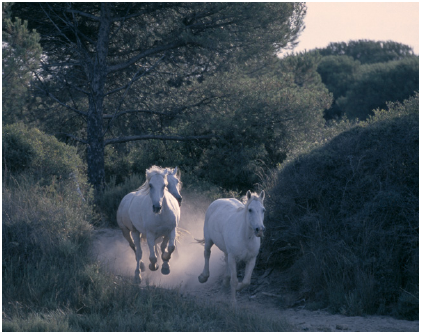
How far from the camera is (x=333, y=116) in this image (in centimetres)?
4222

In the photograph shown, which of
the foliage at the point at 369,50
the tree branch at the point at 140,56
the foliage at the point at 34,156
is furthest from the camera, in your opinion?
the foliage at the point at 369,50

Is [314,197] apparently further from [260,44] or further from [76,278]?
[260,44]

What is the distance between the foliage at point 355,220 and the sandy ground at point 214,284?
0.38 meters

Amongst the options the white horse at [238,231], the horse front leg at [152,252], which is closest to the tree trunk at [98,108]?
the horse front leg at [152,252]

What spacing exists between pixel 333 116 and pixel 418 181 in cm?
3538

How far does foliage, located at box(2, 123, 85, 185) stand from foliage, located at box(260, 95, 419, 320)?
5.85m

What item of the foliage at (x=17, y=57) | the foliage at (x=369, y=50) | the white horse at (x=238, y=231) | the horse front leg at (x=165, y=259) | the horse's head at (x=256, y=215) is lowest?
the horse front leg at (x=165, y=259)

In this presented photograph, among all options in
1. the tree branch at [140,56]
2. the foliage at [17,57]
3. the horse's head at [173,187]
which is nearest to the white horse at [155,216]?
the horse's head at [173,187]

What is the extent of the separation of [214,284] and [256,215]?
3495mm

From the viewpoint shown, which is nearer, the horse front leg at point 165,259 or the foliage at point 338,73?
the horse front leg at point 165,259

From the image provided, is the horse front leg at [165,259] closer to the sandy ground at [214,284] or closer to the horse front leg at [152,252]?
the horse front leg at [152,252]

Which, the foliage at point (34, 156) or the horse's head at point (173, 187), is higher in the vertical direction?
the foliage at point (34, 156)

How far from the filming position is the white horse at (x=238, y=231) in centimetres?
702

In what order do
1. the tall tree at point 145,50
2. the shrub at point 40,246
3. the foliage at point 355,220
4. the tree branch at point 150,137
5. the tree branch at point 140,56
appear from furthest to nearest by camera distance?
1. the tree branch at point 150,137
2. the tree branch at point 140,56
3. the tall tree at point 145,50
4. the foliage at point 355,220
5. the shrub at point 40,246
